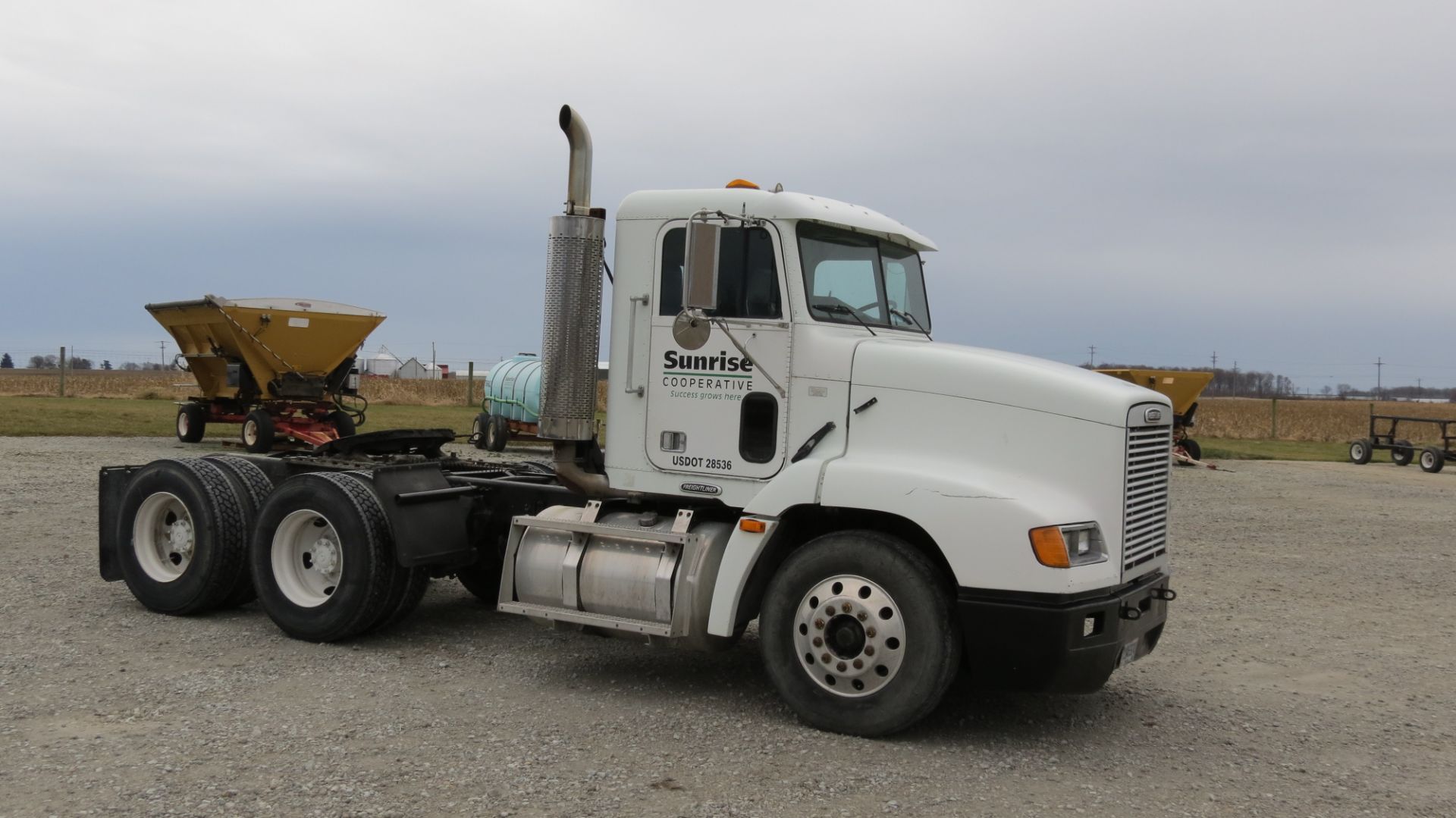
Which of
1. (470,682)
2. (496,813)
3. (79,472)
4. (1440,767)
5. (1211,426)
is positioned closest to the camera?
(496,813)

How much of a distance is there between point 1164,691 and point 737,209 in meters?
3.84

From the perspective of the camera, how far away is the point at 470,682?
22.6ft

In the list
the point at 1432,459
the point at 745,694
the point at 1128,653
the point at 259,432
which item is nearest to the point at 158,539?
the point at 745,694

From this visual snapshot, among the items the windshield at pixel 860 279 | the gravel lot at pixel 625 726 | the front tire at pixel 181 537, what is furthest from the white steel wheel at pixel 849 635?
the front tire at pixel 181 537

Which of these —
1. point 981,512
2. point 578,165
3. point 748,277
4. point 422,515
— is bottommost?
point 422,515

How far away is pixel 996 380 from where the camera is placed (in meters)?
6.03

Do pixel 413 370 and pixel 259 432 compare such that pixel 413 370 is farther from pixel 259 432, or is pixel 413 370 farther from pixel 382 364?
pixel 259 432

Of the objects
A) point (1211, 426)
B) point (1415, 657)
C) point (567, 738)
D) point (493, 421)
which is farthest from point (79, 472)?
point (1211, 426)

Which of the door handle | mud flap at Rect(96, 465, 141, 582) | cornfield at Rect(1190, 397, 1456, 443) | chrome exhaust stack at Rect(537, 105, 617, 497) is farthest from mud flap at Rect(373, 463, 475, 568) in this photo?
cornfield at Rect(1190, 397, 1456, 443)

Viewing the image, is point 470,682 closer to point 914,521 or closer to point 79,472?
point 914,521

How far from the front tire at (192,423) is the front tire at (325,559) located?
55.9 ft

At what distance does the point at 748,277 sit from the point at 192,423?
65.9ft

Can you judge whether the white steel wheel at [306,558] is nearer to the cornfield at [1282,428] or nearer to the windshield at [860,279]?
the windshield at [860,279]

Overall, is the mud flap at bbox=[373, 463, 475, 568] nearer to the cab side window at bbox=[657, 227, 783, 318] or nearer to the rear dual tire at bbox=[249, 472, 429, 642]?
the rear dual tire at bbox=[249, 472, 429, 642]
